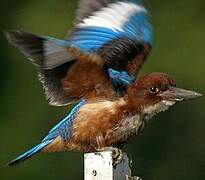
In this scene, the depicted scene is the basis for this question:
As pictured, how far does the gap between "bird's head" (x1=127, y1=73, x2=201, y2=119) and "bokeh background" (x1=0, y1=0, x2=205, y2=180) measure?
2774 mm

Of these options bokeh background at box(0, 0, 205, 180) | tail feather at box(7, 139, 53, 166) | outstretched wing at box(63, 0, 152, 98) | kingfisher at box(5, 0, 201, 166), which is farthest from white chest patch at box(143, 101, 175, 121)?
bokeh background at box(0, 0, 205, 180)

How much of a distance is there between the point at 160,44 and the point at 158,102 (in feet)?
11.7

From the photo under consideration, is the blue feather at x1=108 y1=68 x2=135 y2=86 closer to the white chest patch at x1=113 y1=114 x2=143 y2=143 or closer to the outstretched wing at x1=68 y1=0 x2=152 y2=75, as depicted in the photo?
the outstretched wing at x1=68 y1=0 x2=152 y2=75

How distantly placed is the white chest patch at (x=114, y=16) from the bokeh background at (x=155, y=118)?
2.16 m

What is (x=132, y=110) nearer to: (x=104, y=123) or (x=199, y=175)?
(x=104, y=123)

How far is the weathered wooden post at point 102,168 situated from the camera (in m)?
5.41

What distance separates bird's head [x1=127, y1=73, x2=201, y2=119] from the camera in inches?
247

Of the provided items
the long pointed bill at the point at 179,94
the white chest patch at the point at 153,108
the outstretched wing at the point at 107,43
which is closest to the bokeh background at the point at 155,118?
the outstretched wing at the point at 107,43

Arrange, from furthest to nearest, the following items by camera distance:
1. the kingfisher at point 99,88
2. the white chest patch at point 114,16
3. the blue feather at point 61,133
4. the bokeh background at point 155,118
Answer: the bokeh background at point 155,118, the white chest patch at point 114,16, the blue feather at point 61,133, the kingfisher at point 99,88

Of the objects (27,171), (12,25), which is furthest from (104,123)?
(12,25)

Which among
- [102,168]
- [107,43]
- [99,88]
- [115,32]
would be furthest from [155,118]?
[102,168]

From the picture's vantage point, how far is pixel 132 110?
6.32m

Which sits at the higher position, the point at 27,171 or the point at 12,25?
the point at 12,25

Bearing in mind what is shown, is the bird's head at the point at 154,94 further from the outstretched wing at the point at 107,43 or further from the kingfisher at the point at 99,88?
the outstretched wing at the point at 107,43
